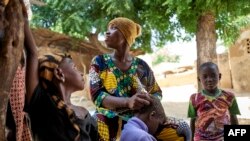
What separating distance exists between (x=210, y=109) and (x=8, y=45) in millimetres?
1948

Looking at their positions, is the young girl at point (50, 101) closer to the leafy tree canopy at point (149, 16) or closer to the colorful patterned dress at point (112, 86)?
the colorful patterned dress at point (112, 86)

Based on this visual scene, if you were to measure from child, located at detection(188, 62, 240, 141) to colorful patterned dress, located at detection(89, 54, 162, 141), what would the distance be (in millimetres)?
604

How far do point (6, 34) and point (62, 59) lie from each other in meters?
0.59

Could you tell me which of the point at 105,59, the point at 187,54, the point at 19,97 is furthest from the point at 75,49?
the point at 187,54

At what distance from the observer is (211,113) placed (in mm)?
2740

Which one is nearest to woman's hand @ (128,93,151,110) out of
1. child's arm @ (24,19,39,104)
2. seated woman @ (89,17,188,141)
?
seated woman @ (89,17,188,141)

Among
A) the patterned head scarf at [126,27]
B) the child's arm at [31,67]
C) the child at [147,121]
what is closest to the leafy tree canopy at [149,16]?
the patterned head scarf at [126,27]

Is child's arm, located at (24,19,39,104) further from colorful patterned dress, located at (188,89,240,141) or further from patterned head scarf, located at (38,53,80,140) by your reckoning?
colorful patterned dress, located at (188,89,240,141)

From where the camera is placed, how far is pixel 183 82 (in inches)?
745

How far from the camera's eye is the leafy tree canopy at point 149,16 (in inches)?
278

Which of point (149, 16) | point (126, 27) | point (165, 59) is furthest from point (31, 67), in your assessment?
point (165, 59)

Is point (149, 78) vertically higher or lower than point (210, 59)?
lower

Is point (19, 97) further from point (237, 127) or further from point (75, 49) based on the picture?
point (75, 49)

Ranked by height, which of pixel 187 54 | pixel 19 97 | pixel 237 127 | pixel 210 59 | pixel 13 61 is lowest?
pixel 237 127
